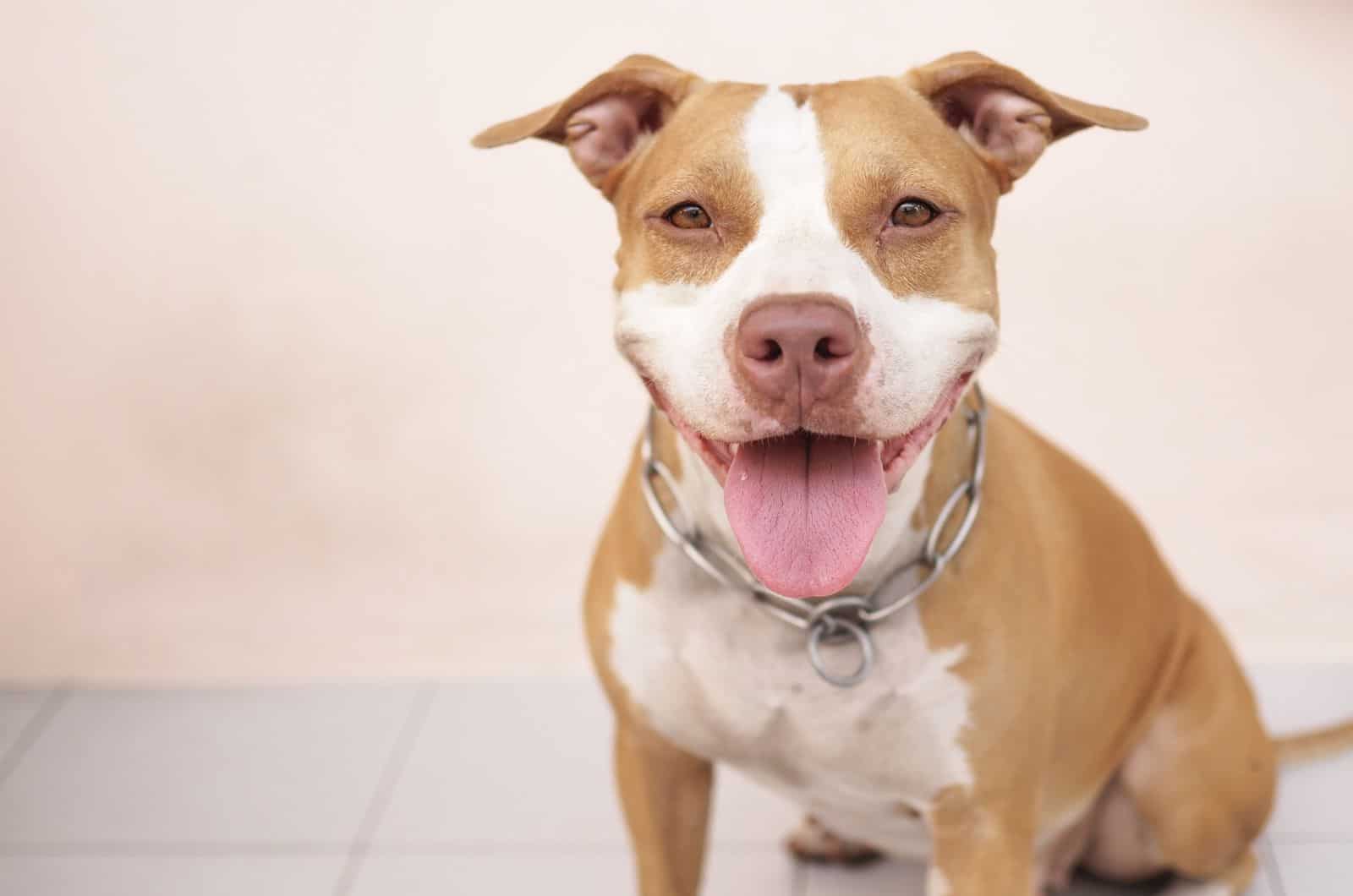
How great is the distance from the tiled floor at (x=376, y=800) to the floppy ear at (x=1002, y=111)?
1.22 metres

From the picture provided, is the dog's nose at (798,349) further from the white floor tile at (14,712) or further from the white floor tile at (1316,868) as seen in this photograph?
the white floor tile at (14,712)

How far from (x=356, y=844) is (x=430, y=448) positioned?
974mm

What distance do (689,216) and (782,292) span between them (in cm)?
20

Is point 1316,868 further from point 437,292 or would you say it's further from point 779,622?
point 437,292

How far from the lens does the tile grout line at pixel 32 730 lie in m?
3.05

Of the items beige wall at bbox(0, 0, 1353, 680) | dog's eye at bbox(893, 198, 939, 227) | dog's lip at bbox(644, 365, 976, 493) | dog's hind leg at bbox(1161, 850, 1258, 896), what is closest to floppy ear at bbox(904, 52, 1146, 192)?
dog's eye at bbox(893, 198, 939, 227)

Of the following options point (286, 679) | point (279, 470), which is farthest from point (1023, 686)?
point (279, 470)

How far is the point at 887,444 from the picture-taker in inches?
70.4

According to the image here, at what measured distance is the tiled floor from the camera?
8.88ft

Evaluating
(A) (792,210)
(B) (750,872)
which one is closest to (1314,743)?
(B) (750,872)

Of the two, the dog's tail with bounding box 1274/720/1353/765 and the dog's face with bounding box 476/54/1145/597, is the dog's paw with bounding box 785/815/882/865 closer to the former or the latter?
the dog's tail with bounding box 1274/720/1353/765

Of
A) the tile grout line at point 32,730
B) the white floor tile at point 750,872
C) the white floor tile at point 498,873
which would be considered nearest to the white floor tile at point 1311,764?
the white floor tile at point 750,872

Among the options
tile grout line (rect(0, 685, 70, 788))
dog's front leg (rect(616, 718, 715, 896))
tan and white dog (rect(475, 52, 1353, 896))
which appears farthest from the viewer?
tile grout line (rect(0, 685, 70, 788))

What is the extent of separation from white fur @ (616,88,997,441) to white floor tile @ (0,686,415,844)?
4.61 ft
